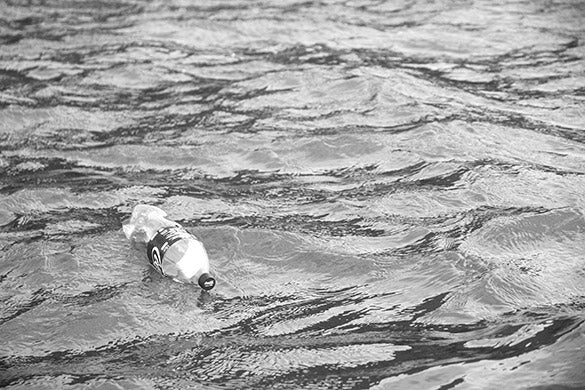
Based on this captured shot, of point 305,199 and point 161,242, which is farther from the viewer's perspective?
point 305,199

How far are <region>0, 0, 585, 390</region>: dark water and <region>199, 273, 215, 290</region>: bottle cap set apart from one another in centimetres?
8

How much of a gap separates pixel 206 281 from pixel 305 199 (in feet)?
5.75

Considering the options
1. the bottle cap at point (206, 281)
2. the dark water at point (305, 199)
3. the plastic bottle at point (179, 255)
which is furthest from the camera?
the plastic bottle at point (179, 255)

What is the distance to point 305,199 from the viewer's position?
7602mm

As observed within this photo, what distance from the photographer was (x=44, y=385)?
17.0 feet

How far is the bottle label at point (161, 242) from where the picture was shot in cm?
638

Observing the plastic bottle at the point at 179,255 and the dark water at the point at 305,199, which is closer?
the dark water at the point at 305,199

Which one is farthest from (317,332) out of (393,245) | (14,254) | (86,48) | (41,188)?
(86,48)

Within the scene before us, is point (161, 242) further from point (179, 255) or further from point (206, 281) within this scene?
point (206, 281)

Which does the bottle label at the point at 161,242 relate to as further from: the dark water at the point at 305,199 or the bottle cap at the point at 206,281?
the bottle cap at the point at 206,281

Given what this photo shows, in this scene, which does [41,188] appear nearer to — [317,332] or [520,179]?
[317,332]

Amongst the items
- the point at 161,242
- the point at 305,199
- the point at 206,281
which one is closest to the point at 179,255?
the point at 161,242

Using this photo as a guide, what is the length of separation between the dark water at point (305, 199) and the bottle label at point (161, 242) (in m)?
0.11

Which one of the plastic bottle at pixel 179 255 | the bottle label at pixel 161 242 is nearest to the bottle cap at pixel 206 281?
the plastic bottle at pixel 179 255
